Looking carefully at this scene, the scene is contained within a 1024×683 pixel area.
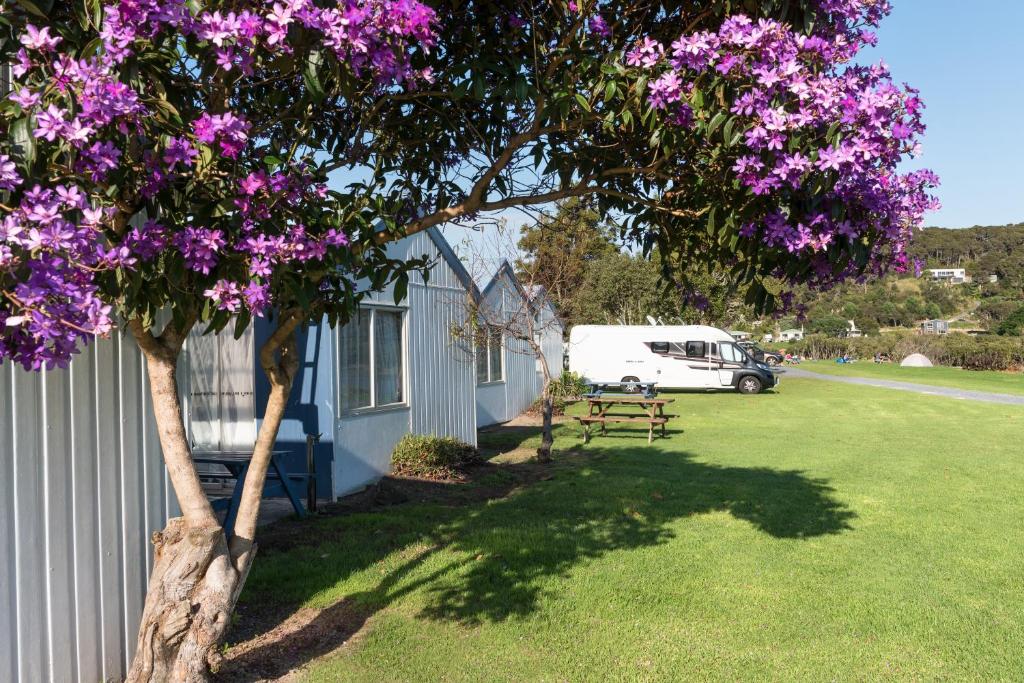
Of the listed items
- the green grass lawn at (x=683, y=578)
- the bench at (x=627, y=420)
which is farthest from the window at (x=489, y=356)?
the green grass lawn at (x=683, y=578)

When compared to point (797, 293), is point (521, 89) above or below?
above

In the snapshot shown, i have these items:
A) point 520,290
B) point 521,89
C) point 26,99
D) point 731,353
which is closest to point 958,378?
point 731,353

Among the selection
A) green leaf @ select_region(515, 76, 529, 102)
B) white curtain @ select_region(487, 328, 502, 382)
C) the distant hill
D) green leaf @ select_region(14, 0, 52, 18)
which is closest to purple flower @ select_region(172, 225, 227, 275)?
green leaf @ select_region(14, 0, 52, 18)

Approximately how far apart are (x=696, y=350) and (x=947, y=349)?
2261 centimetres

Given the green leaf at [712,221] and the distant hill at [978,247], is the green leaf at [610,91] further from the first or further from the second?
the distant hill at [978,247]

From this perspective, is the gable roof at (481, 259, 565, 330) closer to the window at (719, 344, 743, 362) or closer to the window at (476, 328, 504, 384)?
the window at (476, 328, 504, 384)

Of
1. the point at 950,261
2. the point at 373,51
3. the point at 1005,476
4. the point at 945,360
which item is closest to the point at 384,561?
the point at 373,51

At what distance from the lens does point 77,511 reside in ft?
13.0

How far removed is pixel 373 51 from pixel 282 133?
2.17m

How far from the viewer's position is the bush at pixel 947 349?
39.2m

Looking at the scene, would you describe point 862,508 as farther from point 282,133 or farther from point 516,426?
point 516,426

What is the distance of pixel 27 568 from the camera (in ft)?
12.0

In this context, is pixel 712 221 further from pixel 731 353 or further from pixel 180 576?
pixel 731 353

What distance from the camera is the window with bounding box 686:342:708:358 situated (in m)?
28.9
